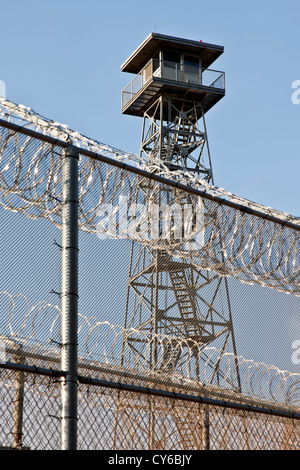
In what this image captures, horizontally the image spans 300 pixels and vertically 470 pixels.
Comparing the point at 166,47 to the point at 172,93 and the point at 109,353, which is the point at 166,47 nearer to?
the point at 172,93

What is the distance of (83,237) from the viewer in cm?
740

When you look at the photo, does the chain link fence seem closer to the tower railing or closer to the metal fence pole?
the metal fence pole

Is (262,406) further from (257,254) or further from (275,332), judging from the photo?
(257,254)

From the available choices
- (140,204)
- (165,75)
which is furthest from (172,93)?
(140,204)

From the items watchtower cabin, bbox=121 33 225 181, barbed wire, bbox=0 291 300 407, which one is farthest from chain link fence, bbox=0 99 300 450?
watchtower cabin, bbox=121 33 225 181

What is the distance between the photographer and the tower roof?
81.7 ft

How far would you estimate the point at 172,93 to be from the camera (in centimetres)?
2531

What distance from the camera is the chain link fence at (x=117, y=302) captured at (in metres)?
6.30

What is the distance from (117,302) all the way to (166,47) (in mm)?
19202

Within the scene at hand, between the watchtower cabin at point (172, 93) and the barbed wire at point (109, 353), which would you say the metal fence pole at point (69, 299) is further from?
the watchtower cabin at point (172, 93)

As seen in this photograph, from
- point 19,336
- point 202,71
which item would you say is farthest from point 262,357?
point 202,71

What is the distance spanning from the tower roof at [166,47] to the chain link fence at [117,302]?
1647cm

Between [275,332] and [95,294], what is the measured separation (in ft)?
8.73

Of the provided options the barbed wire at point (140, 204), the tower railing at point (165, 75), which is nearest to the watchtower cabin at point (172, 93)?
the tower railing at point (165, 75)
